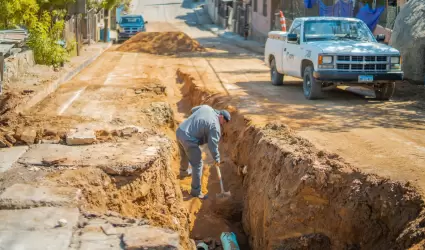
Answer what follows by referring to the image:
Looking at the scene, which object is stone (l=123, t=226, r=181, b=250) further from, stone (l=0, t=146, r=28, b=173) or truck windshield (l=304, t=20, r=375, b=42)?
truck windshield (l=304, t=20, r=375, b=42)

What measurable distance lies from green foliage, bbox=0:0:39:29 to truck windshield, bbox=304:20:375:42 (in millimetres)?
8928

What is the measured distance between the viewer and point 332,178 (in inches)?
370

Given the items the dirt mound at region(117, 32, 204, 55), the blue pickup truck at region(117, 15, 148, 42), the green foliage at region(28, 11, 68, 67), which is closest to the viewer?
the green foliage at region(28, 11, 68, 67)

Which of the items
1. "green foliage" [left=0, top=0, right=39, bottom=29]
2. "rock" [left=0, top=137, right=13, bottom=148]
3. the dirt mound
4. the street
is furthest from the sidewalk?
"rock" [left=0, top=137, right=13, bottom=148]

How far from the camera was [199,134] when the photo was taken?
11750 mm

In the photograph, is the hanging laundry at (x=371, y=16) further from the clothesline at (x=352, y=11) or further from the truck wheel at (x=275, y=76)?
the truck wheel at (x=275, y=76)

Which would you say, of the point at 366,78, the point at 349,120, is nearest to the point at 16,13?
the point at 366,78

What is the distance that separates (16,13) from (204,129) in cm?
1138

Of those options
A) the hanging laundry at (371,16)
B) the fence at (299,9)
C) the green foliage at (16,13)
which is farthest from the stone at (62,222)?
the fence at (299,9)

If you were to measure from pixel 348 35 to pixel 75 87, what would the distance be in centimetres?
815

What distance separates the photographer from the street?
8.36 m

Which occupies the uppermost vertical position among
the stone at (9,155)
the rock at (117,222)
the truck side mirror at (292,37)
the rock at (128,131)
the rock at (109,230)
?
the truck side mirror at (292,37)

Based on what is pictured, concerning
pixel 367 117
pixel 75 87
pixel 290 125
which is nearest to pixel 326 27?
pixel 367 117

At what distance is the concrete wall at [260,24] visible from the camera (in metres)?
45.8
